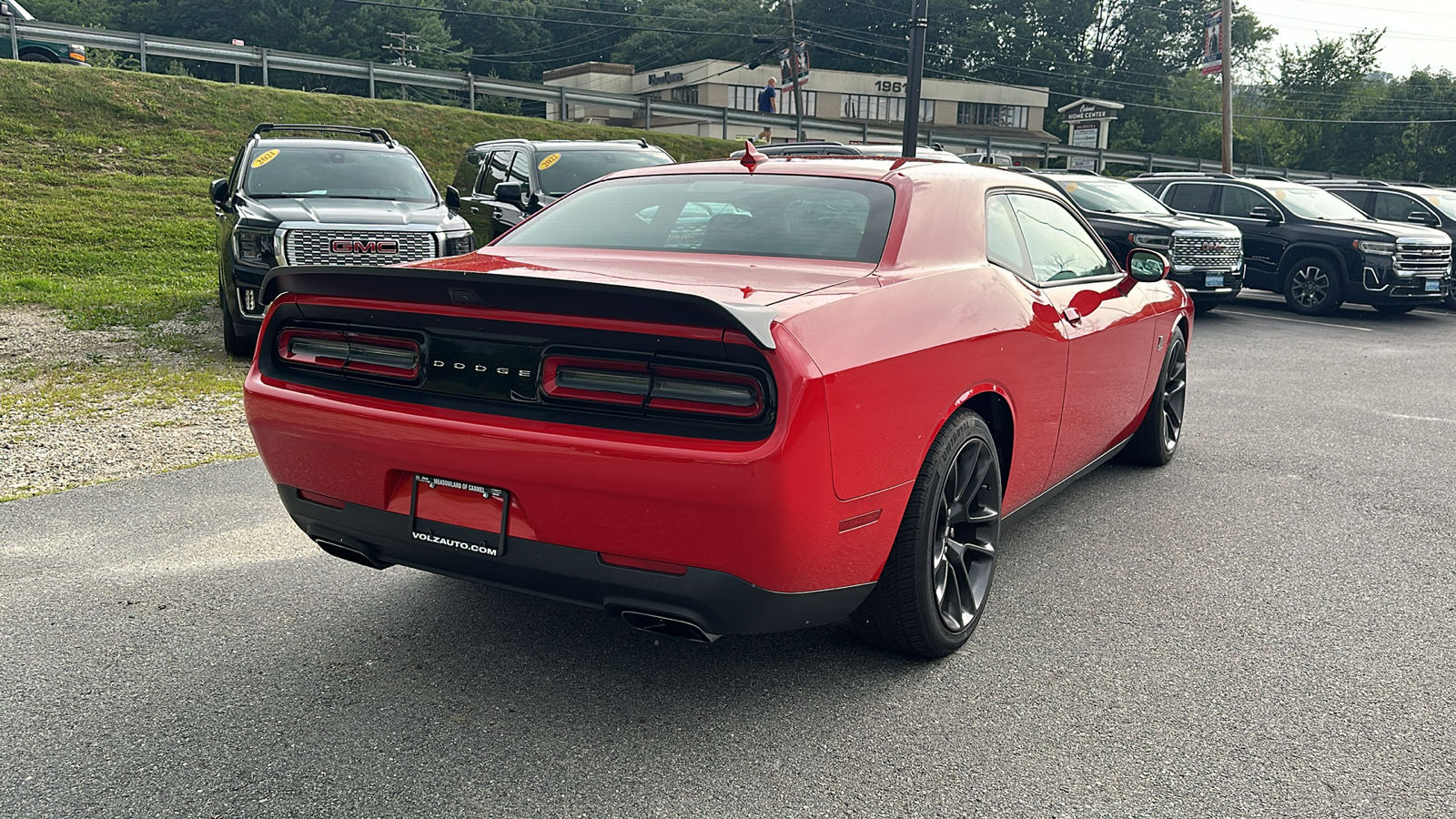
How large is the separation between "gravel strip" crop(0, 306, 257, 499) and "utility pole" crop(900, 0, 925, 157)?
908 centimetres

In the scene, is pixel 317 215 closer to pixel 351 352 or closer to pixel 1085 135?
pixel 351 352

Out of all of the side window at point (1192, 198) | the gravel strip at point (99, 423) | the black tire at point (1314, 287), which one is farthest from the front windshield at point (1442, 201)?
the gravel strip at point (99, 423)

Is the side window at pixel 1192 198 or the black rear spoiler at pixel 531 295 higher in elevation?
the side window at pixel 1192 198

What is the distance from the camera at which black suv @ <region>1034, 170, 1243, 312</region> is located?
12.8 m

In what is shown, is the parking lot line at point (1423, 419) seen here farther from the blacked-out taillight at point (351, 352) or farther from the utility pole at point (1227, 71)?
the utility pole at point (1227, 71)

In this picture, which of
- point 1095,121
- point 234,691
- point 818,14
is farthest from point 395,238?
point 818,14

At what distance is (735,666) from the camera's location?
11.3ft

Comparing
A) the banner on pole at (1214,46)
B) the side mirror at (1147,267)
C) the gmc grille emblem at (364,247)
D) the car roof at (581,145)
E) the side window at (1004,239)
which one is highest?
the banner on pole at (1214,46)

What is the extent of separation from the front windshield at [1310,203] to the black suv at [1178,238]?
179 cm

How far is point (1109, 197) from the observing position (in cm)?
1394

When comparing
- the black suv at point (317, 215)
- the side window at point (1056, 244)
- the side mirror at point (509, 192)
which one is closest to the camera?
the side window at point (1056, 244)

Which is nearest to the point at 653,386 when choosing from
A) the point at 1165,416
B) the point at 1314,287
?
the point at 1165,416

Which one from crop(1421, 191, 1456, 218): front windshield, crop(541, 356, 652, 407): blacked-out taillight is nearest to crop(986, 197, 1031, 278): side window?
crop(541, 356, 652, 407): blacked-out taillight

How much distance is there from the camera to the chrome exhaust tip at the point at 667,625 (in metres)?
2.84
